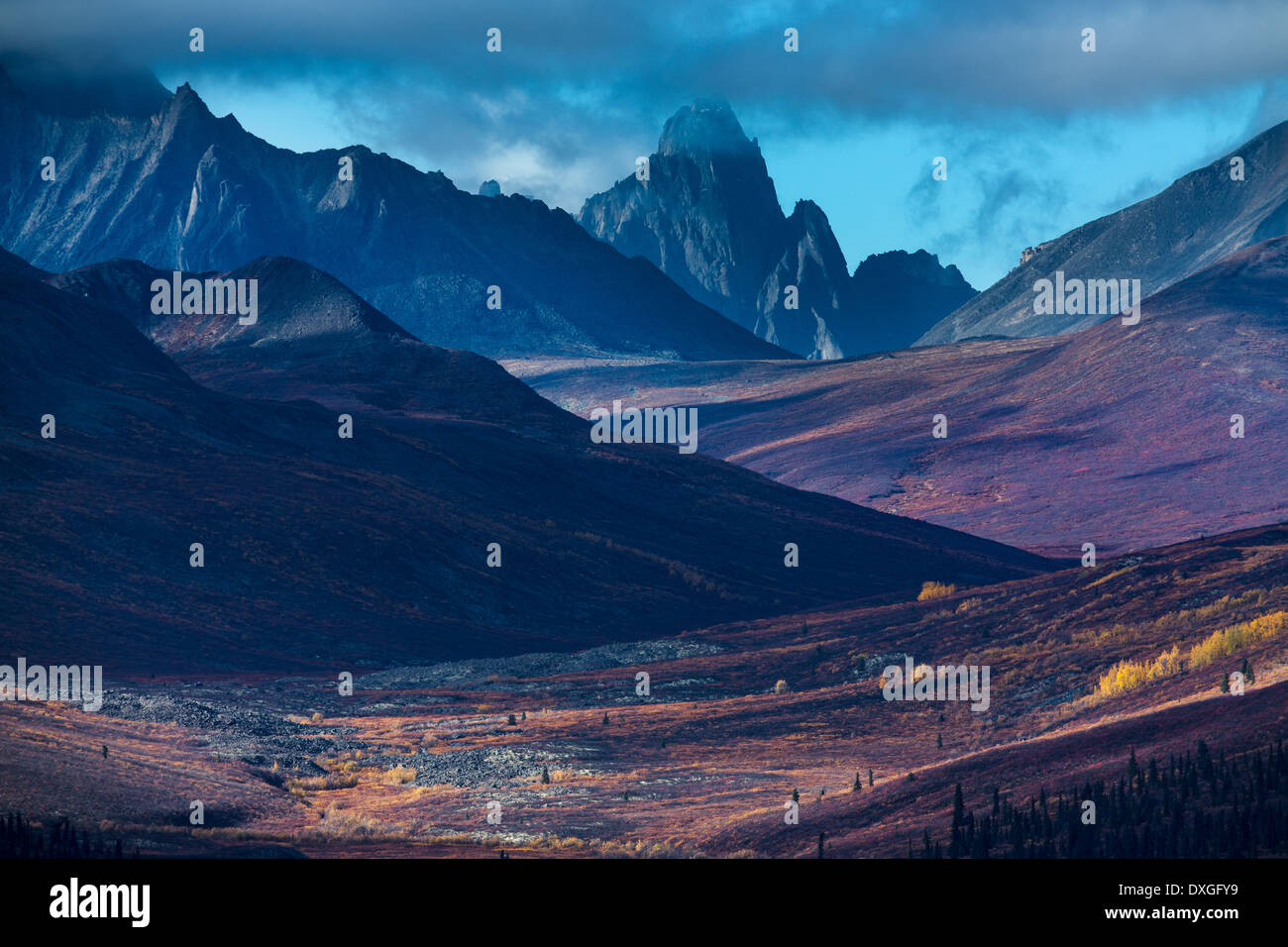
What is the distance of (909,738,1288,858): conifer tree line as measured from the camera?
92.6ft

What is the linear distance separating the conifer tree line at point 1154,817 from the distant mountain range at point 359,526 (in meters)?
57.1

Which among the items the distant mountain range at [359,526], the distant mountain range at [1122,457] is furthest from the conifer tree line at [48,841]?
the distant mountain range at [1122,457]

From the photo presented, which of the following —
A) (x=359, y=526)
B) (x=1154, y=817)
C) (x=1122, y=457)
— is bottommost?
(x=1154, y=817)

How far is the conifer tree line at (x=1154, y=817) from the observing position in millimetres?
28234

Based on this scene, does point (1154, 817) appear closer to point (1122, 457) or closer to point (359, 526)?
point (359, 526)

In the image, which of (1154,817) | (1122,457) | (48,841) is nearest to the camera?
Answer: (1154,817)

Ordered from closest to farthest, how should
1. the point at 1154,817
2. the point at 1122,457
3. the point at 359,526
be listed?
1. the point at 1154,817
2. the point at 359,526
3. the point at 1122,457

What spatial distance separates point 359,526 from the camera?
107 m

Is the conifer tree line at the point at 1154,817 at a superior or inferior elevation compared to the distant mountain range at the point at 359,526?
inferior

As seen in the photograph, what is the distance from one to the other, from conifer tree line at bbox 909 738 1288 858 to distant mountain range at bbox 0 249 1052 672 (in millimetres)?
57077

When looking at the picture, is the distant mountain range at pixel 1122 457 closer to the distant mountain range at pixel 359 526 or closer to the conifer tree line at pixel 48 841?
the distant mountain range at pixel 359 526

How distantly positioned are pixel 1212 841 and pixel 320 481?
3700 inches

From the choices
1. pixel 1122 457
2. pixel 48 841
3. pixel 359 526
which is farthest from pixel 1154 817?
pixel 1122 457

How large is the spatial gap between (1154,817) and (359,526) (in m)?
82.8
